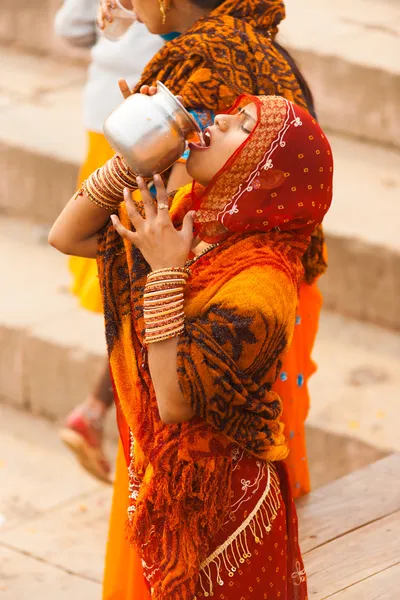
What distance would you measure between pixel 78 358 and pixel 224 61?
7.89 feet

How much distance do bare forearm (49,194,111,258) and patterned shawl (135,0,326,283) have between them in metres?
0.38

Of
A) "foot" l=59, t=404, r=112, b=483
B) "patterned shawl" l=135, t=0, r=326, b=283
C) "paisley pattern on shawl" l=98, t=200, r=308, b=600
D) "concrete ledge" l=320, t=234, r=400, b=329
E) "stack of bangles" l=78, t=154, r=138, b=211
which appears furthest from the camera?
"concrete ledge" l=320, t=234, r=400, b=329

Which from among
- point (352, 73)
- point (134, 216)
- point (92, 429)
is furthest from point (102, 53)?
point (134, 216)

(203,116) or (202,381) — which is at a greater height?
(203,116)

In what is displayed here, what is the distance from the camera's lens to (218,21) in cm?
249

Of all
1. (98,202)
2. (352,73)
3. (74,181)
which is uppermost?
A: (98,202)

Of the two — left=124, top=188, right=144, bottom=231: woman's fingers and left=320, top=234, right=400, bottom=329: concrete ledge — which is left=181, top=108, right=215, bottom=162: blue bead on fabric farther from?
left=320, top=234, right=400, bottom=329: concrete ledge

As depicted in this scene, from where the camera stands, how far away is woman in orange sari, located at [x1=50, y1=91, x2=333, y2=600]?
1.93 meters

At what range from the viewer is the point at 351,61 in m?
5.18

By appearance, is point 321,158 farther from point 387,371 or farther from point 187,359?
point 387,371

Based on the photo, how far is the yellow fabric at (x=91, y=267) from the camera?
365cm

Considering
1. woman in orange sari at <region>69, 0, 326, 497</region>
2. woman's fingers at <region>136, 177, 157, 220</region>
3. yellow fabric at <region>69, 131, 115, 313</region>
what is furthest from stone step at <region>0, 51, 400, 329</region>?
woman's fingers at <region>136, 177, 157, 220</region>

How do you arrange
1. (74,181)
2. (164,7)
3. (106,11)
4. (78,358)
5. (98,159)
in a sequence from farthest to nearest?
(74,181), (78,358), (98,159), (106,11), (164,7)

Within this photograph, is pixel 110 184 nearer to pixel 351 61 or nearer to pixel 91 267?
pixel 91 267
